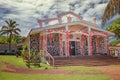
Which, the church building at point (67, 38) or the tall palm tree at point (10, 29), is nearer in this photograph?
the church building at point (67, 38)

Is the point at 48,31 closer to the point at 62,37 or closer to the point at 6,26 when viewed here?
the point at 62,37

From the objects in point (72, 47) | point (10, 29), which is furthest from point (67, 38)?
point (10, 29)

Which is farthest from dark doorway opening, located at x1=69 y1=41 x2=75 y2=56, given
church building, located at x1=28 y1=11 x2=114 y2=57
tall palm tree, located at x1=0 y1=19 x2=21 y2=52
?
tall palm tree, located at x1=0 y1=19 x2=21 y2=52

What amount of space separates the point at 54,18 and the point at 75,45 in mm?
4498

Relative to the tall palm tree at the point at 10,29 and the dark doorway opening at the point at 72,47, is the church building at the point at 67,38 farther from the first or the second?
the tall palm tree at the point at 10,29

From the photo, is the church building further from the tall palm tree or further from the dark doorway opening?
the tall palm tree

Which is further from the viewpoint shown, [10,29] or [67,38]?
[10,29]

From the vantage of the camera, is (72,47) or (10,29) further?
(10,29)

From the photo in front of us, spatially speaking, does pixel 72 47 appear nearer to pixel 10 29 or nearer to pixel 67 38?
pixel 67 38

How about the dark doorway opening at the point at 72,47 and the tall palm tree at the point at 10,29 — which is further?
the tall palm tree at the point at 10,29

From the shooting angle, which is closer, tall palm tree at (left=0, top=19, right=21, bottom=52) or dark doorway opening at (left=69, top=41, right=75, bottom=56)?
dark doorway opening at (left=69, top=41, right=75, bottom=56)

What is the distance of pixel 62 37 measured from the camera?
79.0 ft

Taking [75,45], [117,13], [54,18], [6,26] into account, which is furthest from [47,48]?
[6,26]

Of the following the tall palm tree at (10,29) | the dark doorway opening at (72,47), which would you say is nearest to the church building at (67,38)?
the dark doorway opening at (72,47)
